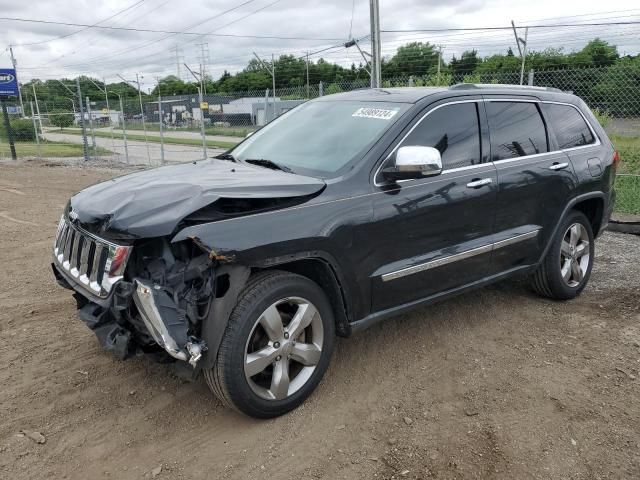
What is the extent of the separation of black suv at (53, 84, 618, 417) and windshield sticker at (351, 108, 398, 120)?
13 millimetres

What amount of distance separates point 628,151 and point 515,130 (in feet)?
34.9

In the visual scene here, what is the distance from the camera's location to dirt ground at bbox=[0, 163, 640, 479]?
9.29 feet

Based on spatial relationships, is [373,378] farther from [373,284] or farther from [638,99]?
[638,99]

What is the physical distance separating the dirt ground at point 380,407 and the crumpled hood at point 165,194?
1135mm

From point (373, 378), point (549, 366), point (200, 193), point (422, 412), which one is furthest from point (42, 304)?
point (549, 366)

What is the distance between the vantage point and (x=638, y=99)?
1273cm

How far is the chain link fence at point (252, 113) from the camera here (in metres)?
11.8

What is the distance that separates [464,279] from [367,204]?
3.80ft

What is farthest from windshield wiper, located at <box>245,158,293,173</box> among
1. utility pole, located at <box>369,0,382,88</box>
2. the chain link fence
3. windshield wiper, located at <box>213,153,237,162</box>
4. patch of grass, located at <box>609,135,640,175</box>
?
patch of grass, located at <box>609,135,640,175</box>

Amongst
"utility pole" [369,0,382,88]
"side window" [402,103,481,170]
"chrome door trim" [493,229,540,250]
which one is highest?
"utility pole" [369,0,382,88]

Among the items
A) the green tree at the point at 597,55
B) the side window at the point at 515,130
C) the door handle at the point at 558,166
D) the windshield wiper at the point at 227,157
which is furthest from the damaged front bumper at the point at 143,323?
the green tree at the point at 597,55

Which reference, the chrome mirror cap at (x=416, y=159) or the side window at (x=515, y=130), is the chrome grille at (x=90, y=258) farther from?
the side window at (x=515, y=130)

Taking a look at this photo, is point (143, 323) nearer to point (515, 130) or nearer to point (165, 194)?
point (165, 194)

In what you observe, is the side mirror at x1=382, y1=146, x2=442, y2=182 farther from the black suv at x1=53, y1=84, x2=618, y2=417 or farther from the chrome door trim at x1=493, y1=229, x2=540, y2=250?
the chrome door trim at x1=493, y1=229, x2=540, y2=250
